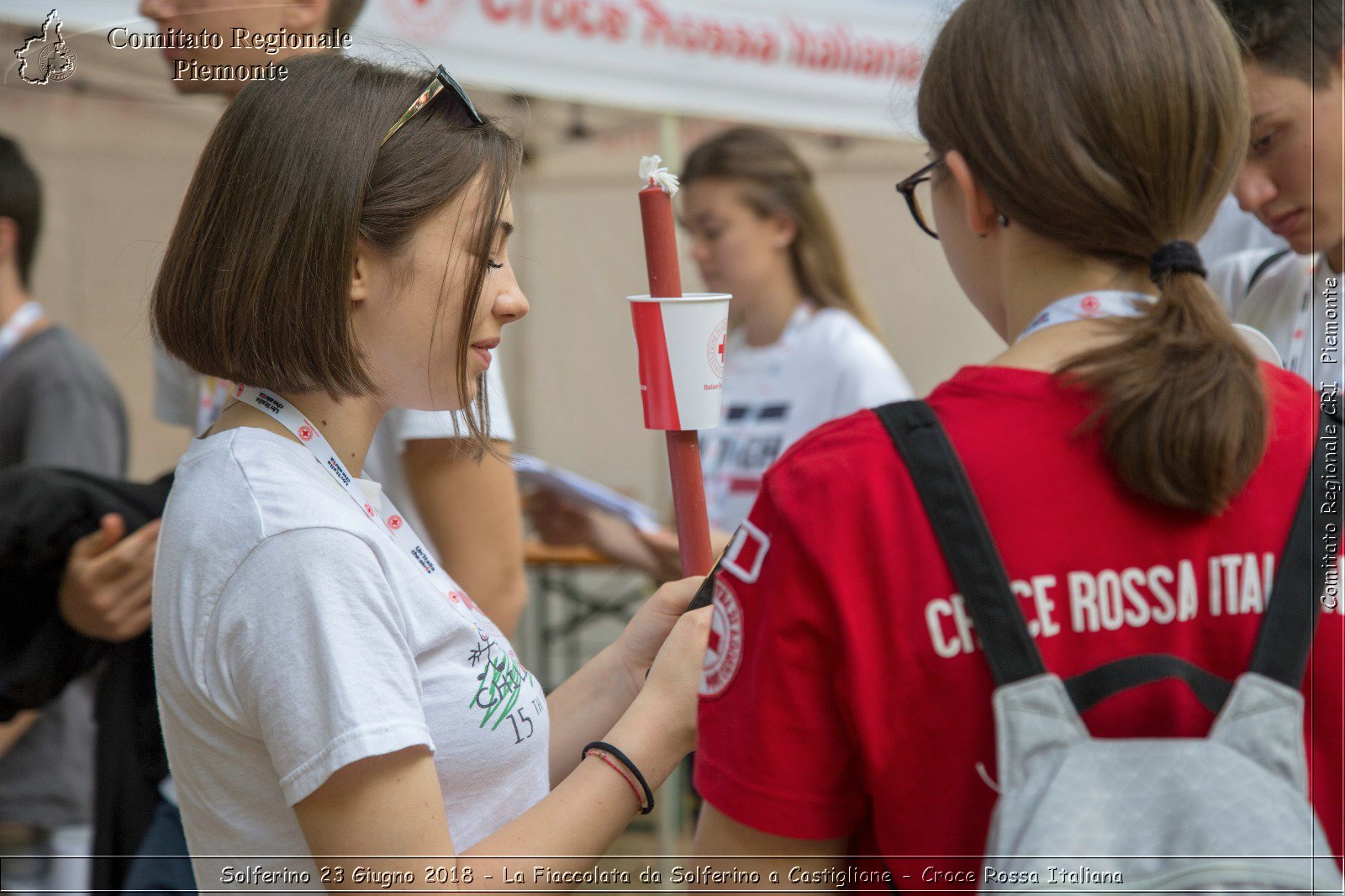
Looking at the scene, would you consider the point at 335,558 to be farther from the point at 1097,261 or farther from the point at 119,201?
the point at 119,201

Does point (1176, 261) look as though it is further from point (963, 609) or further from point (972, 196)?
point (963, 609)

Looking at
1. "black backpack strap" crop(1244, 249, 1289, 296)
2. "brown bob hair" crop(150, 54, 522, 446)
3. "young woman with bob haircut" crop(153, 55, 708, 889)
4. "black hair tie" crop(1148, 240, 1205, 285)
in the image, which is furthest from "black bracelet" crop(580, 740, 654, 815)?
"black backpack strap" crop(1244, 249, 1289, 296)

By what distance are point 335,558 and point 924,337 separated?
6.14 m

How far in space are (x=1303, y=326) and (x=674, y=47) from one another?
9.92 feet

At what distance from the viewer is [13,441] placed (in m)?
2.64

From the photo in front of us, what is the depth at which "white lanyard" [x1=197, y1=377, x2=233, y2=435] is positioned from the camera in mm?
1978

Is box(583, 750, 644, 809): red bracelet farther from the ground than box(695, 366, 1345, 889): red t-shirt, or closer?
closer

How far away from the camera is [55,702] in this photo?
258 centimetres

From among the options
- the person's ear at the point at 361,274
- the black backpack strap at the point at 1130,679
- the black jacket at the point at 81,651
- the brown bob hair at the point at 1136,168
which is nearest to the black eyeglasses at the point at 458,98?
the person's ear at the point at 361,274

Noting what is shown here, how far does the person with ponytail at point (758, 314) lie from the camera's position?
349 cm

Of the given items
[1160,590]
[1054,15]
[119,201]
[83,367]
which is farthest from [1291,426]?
[119,201]

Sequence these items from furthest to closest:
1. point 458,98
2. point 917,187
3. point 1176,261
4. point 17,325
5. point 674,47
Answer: point 674,47, point 17,325, point 458,98, point 917,187, point 1176,261

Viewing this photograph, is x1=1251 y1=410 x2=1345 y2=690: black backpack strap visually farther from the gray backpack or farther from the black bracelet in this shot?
the black bracelet

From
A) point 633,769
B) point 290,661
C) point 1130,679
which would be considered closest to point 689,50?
point 633,769
